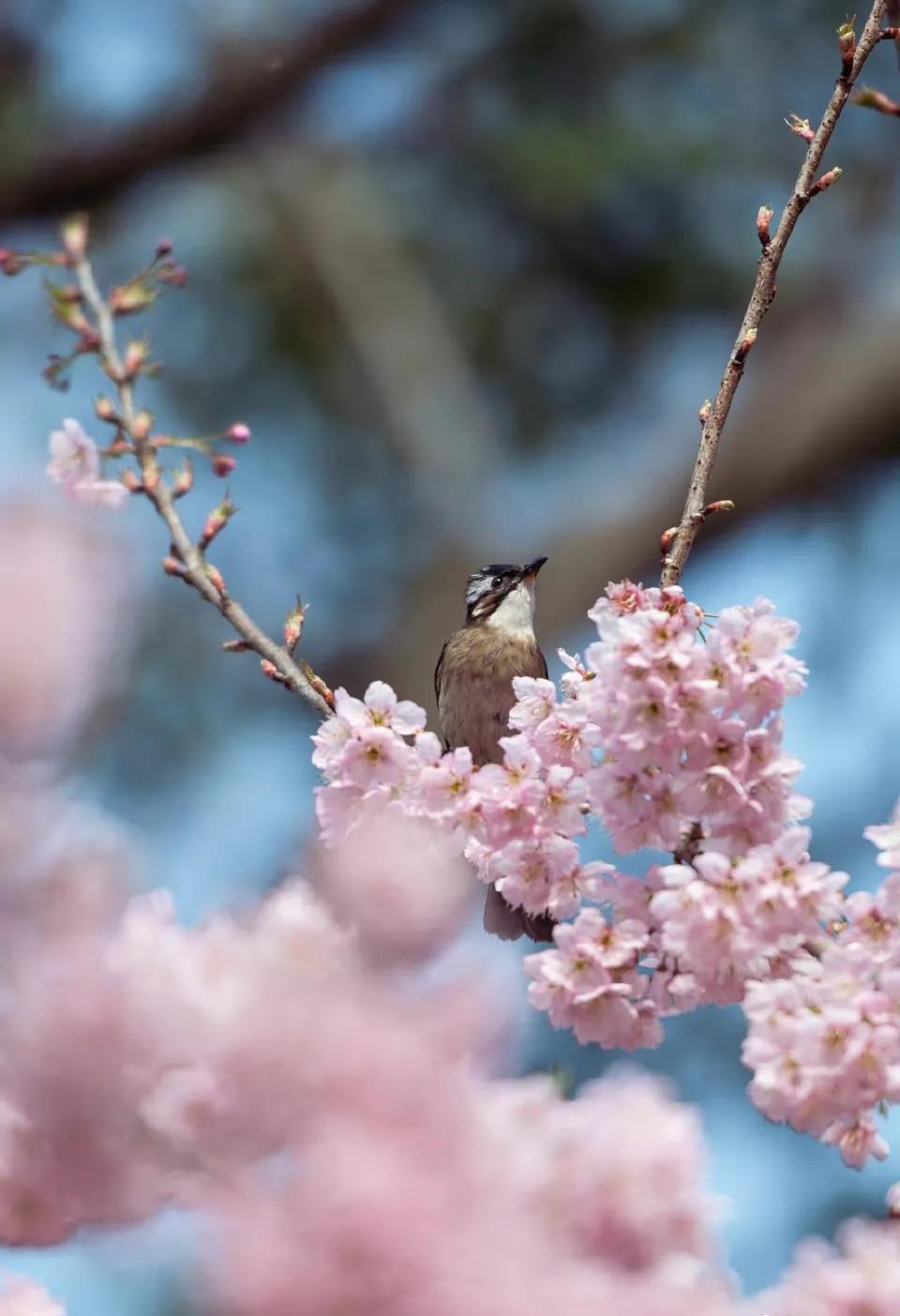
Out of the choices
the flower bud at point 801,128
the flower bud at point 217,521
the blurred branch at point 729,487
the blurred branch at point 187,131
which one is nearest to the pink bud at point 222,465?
the flower bud at point 217,521

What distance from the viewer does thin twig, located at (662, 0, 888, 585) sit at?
6.20 ft

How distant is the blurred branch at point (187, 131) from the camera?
600 cm

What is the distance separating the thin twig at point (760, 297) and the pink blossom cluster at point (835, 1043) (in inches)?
21.6

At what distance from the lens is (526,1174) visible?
136cm

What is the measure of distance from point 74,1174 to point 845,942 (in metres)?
0.82

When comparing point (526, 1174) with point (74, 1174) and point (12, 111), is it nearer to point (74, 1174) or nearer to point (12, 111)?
point (74, 1174)

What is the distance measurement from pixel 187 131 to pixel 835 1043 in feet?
18.1

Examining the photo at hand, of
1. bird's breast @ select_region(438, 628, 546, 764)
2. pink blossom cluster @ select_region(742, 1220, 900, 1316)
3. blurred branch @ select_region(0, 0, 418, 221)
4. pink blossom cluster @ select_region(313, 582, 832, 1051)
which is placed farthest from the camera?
blurred branch @ select_region(0, 0, 418, 221)

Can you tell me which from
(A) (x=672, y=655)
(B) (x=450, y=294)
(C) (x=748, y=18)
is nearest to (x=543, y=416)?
(B) (x=450, y=294)

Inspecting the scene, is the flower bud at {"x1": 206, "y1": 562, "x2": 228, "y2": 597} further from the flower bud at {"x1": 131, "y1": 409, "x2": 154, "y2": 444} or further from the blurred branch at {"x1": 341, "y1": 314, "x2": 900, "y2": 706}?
the blurred branch at {"x1": 341, "y1": 314, "x2": 900, "y2": 706}

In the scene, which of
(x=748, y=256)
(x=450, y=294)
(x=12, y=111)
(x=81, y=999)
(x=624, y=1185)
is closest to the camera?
(x=81, y=999)

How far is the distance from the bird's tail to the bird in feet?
2.61

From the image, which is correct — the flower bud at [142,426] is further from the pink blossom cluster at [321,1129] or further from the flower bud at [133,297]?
the pink blossom cluster at [321,1129]

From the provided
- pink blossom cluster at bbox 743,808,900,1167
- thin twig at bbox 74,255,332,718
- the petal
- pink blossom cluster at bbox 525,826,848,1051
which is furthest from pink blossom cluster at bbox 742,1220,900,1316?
thin twig at bbox 74,255,332,718
